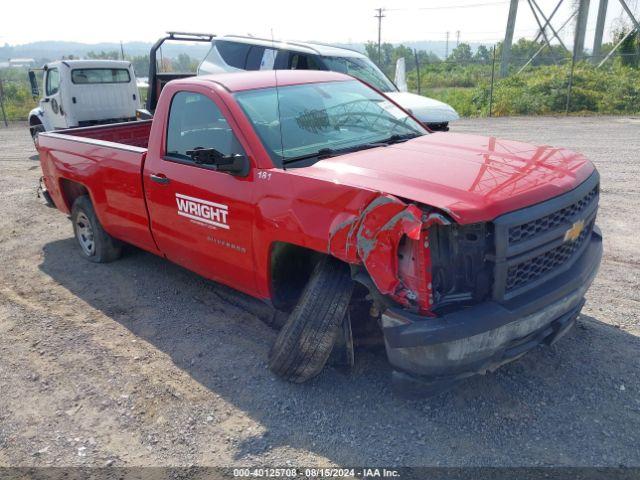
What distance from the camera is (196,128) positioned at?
13.7 ft

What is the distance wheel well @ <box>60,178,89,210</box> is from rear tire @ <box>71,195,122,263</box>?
0.43 feet

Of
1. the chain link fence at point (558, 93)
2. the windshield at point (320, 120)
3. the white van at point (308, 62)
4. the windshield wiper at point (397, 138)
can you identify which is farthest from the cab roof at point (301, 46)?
the chain link fence at point (558, 93)

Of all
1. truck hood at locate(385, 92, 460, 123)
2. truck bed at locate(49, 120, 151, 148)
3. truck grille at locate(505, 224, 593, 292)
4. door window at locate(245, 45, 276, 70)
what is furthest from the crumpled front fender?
door window at locate(245, 45, 276, 70)

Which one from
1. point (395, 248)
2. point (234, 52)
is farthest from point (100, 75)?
point (395, 248)

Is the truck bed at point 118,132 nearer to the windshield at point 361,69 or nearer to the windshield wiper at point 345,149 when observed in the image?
the windshield wiper at point 345,149

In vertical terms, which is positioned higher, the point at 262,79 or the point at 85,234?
the point at 262,79

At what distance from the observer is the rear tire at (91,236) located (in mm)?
5664

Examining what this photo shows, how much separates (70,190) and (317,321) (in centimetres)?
397

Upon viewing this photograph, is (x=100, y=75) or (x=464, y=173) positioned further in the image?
(x=100, y=75)

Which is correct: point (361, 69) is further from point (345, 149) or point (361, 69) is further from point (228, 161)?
point (228, 161)

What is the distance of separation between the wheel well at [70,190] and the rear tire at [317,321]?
3547mm

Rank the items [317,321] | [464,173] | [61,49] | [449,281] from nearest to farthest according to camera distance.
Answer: [449,281]
[464,173]
[317,321]
[61,49]

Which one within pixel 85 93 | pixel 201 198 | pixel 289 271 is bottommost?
pixel 289 271

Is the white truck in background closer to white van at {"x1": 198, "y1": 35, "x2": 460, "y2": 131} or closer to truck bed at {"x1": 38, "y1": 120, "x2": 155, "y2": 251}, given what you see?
white van at {"x1": 198, "y1": 35, "x2": 460, "y2": 131}
